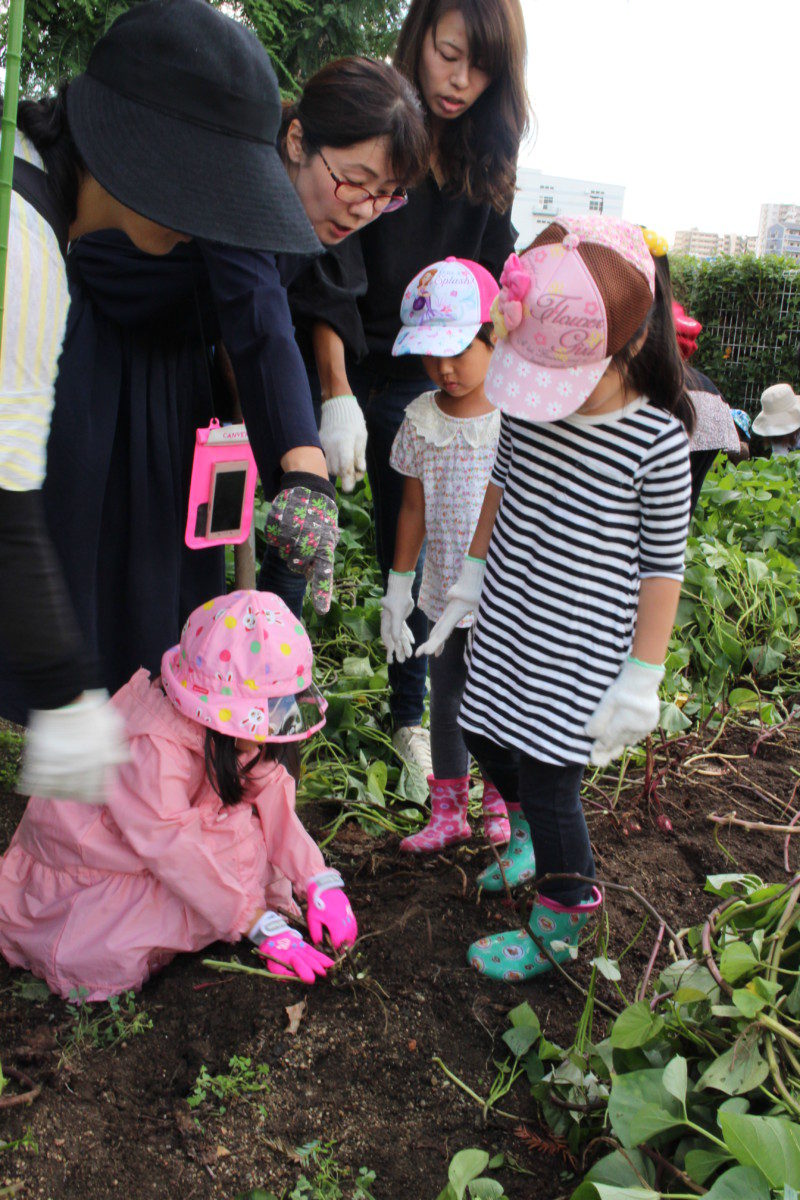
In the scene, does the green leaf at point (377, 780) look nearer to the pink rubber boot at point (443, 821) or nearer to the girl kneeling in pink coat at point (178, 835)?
the pink rubber boot at point (443, 821)

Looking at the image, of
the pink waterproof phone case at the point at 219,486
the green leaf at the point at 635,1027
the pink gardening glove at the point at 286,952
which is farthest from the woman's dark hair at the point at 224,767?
the green leaf at the point at 635,1027

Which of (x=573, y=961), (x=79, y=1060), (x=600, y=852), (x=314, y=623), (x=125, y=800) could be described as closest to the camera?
(x=79, y=1060)

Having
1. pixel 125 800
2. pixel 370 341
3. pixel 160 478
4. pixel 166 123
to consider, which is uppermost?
pixel 166 123

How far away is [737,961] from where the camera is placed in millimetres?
1192

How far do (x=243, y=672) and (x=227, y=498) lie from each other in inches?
15.9

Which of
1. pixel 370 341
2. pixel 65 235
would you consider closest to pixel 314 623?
pixel 370 341

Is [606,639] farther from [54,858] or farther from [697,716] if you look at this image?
[697,716]

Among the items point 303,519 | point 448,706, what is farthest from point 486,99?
point 448,706

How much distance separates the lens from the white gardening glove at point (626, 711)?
4.80ft

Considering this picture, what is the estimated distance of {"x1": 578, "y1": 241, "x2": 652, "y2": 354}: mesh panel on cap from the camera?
1380 millimetres

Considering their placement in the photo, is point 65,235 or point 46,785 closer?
point 46,785

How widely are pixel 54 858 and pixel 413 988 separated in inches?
24.5

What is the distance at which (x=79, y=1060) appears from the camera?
4.78ft

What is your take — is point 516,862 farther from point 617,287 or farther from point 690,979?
point 617,287
